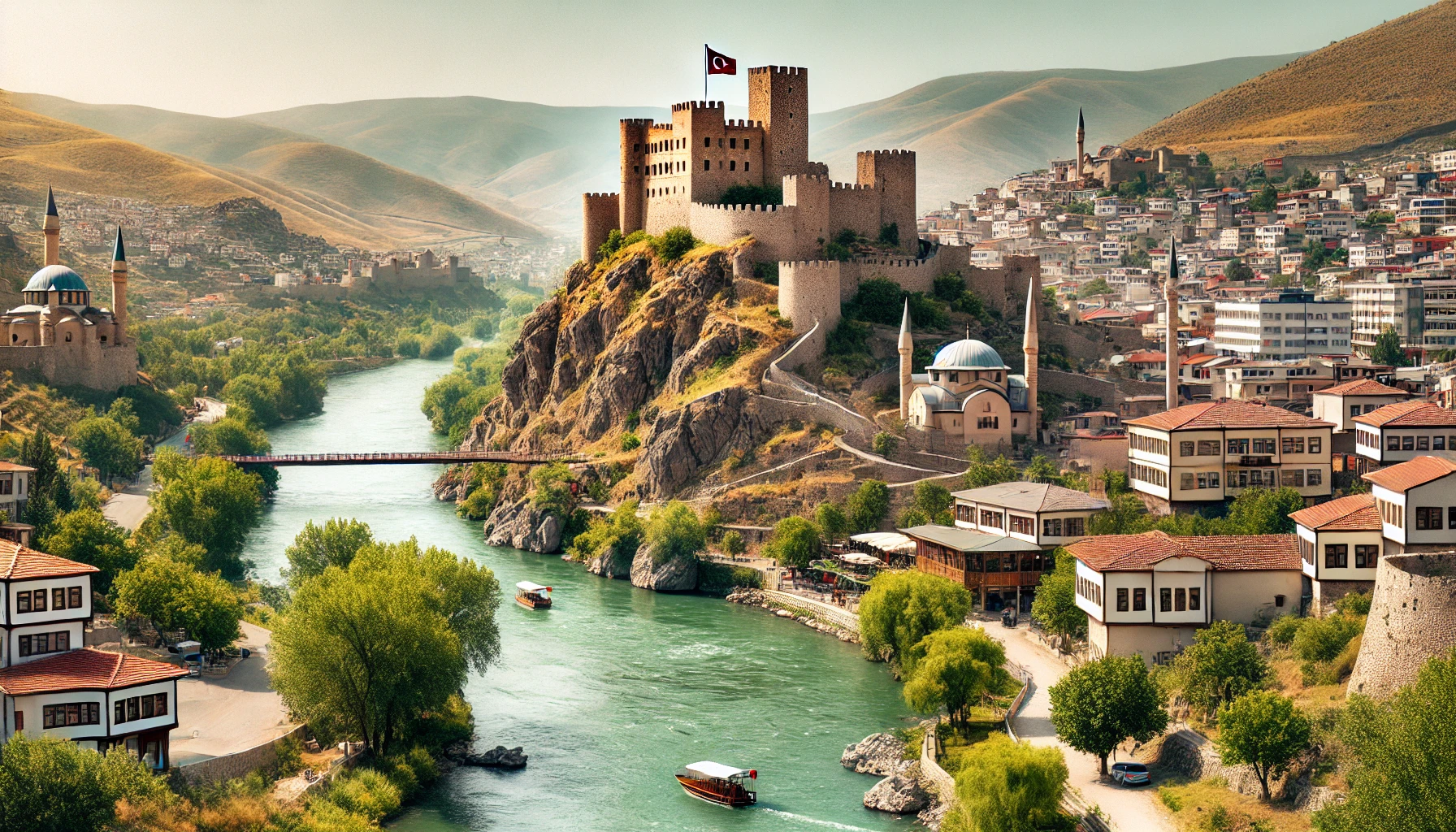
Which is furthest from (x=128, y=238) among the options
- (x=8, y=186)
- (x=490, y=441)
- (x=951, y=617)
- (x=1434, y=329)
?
(x=951, y=617)

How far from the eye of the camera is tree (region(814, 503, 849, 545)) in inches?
2539

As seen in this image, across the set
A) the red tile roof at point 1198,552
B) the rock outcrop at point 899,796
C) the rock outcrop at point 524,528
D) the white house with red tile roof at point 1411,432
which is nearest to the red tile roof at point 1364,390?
the white house with red tile roof at point 1411,432

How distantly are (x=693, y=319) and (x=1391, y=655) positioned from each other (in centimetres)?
4349

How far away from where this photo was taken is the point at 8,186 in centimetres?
16100

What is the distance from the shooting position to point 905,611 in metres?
50.4

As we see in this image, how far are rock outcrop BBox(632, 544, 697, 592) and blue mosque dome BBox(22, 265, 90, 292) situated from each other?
3868cm

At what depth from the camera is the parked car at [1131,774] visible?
39188mm

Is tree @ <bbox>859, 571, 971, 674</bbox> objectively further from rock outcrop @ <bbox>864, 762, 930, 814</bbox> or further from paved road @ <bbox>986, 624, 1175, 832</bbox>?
rock outcrop @ <bbox>864, 762, 930, 814</bbox>

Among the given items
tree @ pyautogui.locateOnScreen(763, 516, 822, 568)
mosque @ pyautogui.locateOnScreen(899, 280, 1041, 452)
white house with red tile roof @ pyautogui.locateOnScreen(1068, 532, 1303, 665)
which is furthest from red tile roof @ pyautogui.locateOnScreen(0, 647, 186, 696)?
mosque @ pyautogui.locateOnScreen(899, 280, 1041, 452)

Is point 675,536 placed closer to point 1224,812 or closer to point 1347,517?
point 1347,517

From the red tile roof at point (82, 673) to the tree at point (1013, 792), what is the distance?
1683 cm

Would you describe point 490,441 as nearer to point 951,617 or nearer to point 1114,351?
point 1114,351

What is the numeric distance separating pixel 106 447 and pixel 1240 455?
155 ft

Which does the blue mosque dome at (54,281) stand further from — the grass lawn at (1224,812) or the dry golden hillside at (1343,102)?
the dry golden hillside at (1343,102)
